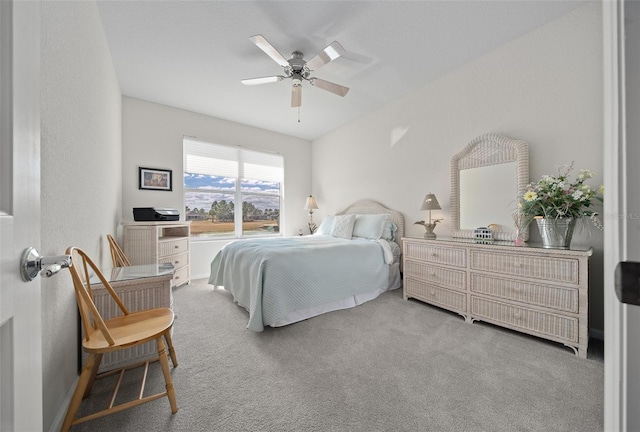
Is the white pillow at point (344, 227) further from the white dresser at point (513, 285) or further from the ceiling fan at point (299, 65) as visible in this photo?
the ceiling fan at point (299, 65)

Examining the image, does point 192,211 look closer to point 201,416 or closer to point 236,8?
point 236,8

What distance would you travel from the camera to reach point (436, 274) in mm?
2678

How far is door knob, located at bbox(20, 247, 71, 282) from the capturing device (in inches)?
19.4

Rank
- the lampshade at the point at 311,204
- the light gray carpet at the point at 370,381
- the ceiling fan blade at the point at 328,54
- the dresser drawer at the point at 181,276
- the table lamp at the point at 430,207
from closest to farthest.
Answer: the light gray carpet at the point at 370,381 → the ceiling fan blade at the point at 328,54 → the table lamp at the point at 430,207 → the dresser drawer at the point at 181,276 → the lampshade at the point at 311,204

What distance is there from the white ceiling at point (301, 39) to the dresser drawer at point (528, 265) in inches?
81.4

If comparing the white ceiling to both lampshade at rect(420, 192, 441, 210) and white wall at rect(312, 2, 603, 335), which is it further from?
lampshade at rect(420, 192, 441, 210)

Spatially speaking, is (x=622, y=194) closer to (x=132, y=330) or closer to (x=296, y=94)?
(x=132, y=330)

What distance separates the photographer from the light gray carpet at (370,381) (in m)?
1.27

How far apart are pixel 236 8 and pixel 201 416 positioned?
2867mm

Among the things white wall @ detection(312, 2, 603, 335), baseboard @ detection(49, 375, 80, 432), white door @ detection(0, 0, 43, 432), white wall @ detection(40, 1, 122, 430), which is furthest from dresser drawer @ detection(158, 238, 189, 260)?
white door @ detection(0, 0, 43, 432)

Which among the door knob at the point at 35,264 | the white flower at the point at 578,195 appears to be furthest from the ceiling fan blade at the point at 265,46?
the white flower at the point at 578,195

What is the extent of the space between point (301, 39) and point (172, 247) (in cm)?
294

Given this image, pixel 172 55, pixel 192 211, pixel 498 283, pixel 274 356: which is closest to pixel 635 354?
pixel 274 356

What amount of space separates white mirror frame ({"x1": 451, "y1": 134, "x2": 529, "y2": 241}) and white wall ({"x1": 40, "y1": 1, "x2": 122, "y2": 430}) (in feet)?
11.0
